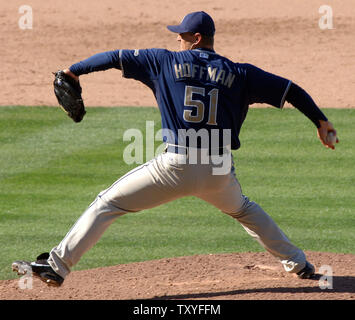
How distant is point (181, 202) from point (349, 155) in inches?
94.6

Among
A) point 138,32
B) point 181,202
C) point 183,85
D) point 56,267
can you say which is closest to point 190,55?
point 183,85

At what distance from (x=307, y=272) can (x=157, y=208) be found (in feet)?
8.17

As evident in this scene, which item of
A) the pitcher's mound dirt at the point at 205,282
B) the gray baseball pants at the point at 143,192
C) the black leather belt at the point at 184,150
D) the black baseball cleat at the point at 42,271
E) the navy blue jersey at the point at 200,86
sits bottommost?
the pitcher's mound dirt at the point at 205,282

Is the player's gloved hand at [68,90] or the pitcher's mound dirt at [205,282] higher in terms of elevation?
the player's gloved hand at [68,90]

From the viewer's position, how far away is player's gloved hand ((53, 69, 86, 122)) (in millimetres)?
5258

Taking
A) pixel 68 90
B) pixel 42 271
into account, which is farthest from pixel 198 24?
pixel 42 271

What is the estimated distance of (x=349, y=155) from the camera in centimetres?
952

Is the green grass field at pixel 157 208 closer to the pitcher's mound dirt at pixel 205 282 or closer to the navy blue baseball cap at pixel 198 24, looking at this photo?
the pitcher's mound dirt at pixel 205 282

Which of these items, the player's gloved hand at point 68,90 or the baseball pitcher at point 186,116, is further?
the player's gloved hand at point 68,90

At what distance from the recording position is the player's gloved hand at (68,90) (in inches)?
207

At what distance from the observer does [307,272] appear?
579 cm

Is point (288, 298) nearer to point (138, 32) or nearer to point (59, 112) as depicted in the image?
point (59, 112)

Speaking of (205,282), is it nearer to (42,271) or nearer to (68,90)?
(42,271)

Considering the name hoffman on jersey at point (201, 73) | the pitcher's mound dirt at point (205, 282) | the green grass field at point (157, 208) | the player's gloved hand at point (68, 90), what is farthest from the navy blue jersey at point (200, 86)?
the green grass field at point (157, 208)
